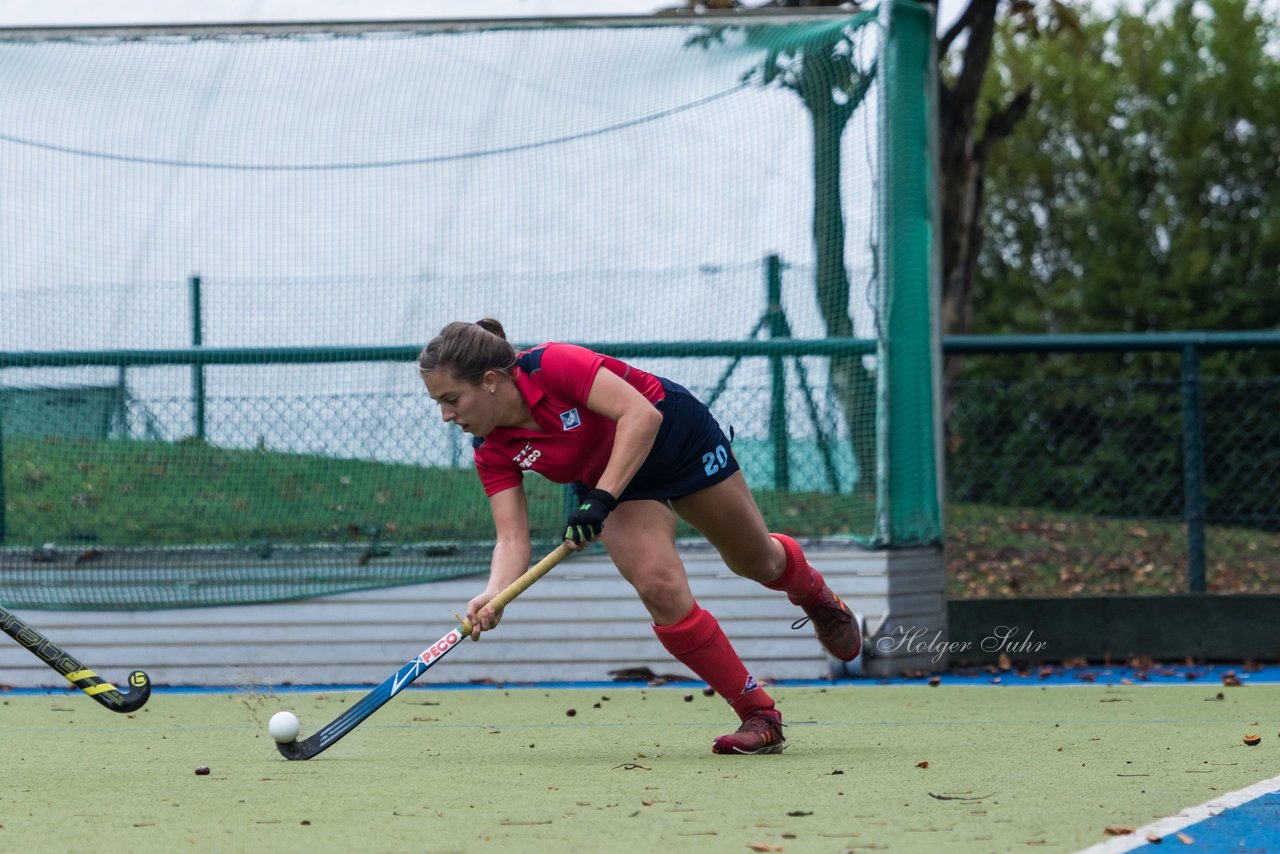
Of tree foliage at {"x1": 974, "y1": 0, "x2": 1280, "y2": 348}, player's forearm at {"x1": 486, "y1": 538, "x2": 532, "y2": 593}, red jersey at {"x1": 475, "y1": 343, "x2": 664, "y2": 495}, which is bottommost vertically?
player's forearm at {"x1": 486, "y1": 538, "x2": 532, "y2": 593}

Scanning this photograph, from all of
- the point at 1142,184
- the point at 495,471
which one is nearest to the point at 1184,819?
the point at 495,471

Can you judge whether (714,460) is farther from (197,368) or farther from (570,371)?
(197,368)

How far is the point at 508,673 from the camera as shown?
7355 millimetres

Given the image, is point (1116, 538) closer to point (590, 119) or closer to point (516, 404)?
point (590, 119)

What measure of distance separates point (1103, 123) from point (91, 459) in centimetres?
2365

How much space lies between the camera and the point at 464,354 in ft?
14.4

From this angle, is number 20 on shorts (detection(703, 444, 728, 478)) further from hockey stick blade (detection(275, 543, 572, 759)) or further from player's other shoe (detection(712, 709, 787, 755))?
player's other shoe (detection(712, 709, 787, 755))

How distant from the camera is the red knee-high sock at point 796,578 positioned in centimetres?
518

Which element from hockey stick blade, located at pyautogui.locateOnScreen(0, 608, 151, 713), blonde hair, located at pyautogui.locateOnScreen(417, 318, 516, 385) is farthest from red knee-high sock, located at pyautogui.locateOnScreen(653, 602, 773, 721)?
hockey stick blade, located at pyautogui.locateOnScreen(0, 608, 151, 713)

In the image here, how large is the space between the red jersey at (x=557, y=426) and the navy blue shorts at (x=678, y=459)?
0.07m

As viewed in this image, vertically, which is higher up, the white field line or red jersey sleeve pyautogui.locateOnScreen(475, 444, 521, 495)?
Result: red jersey sleeve pyautogui.locateOnScreen(475, 444, 521, 495)

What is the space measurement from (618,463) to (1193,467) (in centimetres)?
452

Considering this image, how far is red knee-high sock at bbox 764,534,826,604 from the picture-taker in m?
5.18

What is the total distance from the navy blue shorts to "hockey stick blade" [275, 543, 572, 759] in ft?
1.19
